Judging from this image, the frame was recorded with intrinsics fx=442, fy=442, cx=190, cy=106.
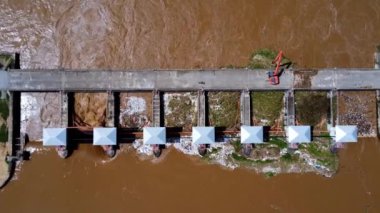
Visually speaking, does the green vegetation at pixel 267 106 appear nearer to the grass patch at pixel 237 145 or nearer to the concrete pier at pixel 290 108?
the concrete pier at pixel 290 108

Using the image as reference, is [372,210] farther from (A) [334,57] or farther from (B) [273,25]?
(B) [273,25]

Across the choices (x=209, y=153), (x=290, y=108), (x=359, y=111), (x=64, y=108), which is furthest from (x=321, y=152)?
(x=64, y=108)

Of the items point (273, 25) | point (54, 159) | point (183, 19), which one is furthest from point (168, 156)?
point (273, 25)

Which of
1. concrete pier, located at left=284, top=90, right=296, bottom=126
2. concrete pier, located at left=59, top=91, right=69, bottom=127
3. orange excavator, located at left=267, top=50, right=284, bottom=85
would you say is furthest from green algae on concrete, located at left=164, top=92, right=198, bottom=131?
concrete pier, located at left=59, top=91, right=69, bottom=127

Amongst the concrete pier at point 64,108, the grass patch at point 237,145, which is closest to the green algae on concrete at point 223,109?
the grass patch at point 237,145

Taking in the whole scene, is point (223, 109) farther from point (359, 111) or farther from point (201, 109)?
point (359, 111)
